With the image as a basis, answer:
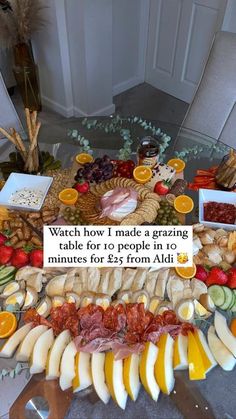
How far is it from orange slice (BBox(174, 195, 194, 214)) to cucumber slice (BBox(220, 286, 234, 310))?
0.38 m

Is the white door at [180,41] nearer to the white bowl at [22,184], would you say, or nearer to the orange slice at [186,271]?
the white bowl at [22,184]

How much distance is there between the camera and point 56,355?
1038 millimetres

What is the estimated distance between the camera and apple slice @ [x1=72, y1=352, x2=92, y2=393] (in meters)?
0.99

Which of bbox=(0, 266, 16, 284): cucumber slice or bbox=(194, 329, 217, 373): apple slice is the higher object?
bbox=(194, 329, 217, 373): apple slice

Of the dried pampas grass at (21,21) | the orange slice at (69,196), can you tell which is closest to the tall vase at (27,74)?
the dried pampas grass at (21,21)

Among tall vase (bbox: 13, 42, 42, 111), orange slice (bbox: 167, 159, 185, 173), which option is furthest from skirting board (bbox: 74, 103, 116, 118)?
orange slice (bbox: 167, 159, 185, 173)

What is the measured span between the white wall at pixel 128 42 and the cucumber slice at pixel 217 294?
2.73 m

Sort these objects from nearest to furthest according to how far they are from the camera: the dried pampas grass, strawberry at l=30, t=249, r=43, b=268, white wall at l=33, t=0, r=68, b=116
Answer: strawberry at l=30, t=249, r=43, b=268 < the dried pampas grass < white wall at l=33, t=0, r=68, b=116

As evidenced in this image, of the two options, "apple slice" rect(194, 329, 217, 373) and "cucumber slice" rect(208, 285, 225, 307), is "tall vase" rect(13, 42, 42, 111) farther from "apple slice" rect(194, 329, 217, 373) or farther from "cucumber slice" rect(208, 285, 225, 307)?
"apple slice" rect(194, 329, 217, 373)

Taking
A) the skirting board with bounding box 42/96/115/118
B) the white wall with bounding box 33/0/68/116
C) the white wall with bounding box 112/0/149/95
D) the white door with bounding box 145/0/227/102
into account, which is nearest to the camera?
the white wall with bounding box 33/0/68/116

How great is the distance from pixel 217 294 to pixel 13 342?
69 centimetres

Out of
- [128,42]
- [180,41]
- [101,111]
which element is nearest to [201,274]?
[101,111]

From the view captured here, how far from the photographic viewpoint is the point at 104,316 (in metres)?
1.14

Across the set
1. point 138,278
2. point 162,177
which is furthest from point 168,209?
point 138,278
